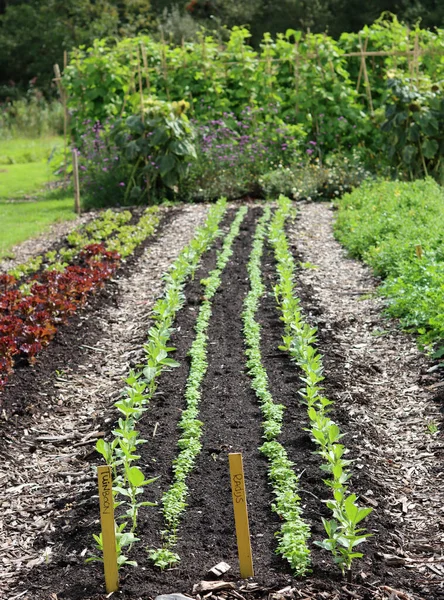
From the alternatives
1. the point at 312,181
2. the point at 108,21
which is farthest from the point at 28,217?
the point at 108,21

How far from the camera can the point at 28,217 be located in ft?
38.3

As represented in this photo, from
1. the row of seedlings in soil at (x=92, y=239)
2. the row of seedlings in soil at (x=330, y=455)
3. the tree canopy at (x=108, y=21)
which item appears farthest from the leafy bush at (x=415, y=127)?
the tree canopy at (x=108, y=21)

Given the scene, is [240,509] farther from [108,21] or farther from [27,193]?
[108,21]

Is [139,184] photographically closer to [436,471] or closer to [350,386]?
[350,386]

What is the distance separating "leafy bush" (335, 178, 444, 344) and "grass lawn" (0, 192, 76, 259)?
391 centimetres

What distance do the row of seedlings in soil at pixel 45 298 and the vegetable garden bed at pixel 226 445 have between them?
133mm

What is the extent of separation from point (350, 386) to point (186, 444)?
4.48ft

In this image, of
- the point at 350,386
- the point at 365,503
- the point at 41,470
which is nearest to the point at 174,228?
the point at 350,386

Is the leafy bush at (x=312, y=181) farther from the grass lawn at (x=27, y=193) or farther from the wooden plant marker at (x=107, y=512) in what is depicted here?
the wooden plant marker at (x=107, y=512)

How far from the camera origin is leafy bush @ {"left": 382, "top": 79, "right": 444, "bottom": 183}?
1182 centimetres

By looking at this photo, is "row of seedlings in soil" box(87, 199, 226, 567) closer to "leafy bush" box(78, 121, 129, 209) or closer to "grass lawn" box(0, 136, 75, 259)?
"grass lawn" box(0, 136, 75, 259)

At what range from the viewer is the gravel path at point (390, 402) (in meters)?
3.62

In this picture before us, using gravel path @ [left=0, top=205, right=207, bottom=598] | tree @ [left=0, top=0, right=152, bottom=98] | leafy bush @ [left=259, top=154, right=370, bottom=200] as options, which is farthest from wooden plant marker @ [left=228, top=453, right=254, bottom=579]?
tree @ [left=0, top=0, right=152, bottom=98]

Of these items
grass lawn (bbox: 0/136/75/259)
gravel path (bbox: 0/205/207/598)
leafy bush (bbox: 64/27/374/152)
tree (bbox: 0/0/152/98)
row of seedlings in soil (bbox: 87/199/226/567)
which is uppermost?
tree (bbox: 0/0/152/98)
